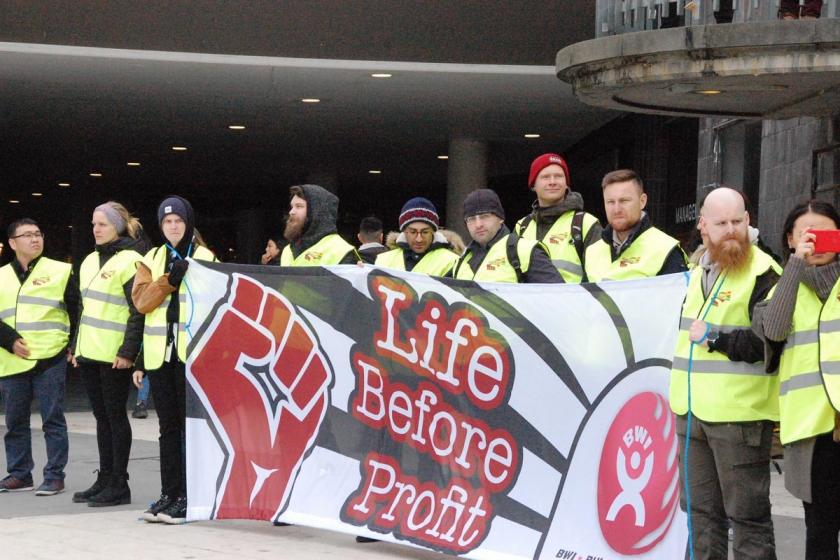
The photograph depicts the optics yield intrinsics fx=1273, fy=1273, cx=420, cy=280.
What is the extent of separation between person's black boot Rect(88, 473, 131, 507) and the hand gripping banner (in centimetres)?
97

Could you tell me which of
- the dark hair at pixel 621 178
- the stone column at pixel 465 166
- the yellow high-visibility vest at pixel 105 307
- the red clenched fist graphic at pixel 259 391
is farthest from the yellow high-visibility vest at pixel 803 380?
the stone column at pixel 465 166

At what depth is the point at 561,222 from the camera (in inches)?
288

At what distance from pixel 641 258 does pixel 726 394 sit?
130 centimetres

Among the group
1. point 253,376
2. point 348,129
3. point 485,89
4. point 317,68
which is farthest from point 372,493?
point 348,129

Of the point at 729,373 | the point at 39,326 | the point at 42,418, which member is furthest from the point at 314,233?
the point at 729,373

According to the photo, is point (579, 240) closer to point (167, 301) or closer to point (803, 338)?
point (803, 338)

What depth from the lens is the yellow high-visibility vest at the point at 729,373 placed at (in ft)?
17.2

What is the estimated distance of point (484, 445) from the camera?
21.2 feet

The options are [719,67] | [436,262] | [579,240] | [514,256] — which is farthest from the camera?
[719,67]

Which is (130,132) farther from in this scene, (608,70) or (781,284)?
(781,284)

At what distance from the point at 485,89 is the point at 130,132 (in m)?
8.63

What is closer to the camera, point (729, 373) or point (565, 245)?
point (729, 373)

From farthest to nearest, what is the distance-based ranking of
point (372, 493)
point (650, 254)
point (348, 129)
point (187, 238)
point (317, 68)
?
point (348, 129)
point (317, 68)
point (187, 238)
point (372, 493)
point (650, 254)

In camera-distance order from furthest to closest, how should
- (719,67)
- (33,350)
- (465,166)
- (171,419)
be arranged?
1. (465,166)
2. (33,350)
3. (719,67)
4. (171,419)
